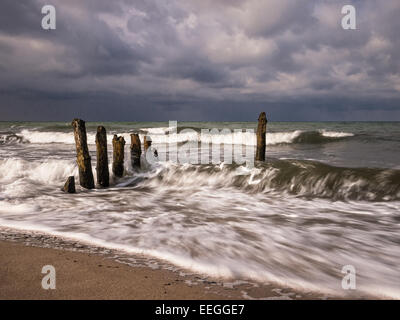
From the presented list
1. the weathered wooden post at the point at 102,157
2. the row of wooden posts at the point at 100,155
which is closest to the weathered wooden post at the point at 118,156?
the row of wooden posts at the point at 100,155

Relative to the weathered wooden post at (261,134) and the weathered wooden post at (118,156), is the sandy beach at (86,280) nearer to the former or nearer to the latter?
the weathered wooden post at (118,156)

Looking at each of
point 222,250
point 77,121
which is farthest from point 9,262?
point 77,121

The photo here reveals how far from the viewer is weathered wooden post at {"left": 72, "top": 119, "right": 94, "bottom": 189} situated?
295 inches

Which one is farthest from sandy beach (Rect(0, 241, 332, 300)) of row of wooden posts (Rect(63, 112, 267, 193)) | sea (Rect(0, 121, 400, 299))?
row of wooden posts (Rect(63, 112, 267, 193))

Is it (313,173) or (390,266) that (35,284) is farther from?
(313,173)

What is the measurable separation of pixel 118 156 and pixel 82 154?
147cm

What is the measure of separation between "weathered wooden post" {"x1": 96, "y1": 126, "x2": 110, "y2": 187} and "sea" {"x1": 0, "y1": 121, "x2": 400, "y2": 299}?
1.36 ft

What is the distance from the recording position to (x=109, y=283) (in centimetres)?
236

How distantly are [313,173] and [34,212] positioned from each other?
21.9 feet

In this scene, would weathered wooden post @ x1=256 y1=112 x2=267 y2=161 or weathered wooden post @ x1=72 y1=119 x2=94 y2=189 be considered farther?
weathered wooden post @ x1=256 y1=112 x2=267 y2=161

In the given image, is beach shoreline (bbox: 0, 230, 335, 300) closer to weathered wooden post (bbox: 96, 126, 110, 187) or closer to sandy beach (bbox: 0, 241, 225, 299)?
sandy beach (bbox: 0, 241, 225, 299)

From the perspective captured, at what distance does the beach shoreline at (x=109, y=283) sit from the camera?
2.18 meters

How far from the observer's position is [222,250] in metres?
3.46

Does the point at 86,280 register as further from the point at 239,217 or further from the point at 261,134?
the point at 261,134
